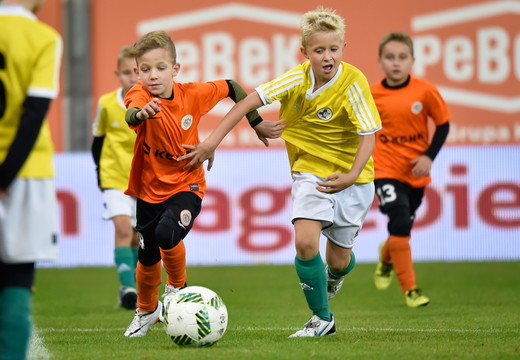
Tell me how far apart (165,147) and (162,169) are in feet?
0.46

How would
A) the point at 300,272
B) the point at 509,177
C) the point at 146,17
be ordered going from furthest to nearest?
the point at 146,17
the point at 509,177
the point at 300,272

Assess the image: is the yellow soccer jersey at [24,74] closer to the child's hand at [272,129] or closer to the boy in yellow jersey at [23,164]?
the boy in yellow jersey at [23,164]

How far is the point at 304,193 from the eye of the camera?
227 inches

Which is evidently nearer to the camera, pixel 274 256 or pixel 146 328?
pixel 146 328

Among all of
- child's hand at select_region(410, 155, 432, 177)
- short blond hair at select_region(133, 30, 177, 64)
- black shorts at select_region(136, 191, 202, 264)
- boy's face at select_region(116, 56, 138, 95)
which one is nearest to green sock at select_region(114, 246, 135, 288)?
boy's face at select_region(116, 56, 138, 95)

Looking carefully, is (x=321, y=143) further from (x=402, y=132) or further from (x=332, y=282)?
(x=402, y=132)

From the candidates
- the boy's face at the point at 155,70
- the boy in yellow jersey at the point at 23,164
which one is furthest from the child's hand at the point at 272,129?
the boy in yellow jersey at the point at 23,164

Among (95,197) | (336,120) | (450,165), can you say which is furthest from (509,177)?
(336,120)

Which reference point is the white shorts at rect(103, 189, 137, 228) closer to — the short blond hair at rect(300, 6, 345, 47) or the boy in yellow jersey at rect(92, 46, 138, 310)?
the boy in yellow jersey at rect(92, 46, 138, 310)

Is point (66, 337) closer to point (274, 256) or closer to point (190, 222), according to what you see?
point (190, 222)

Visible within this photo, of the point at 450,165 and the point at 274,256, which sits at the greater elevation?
the point at 450,165

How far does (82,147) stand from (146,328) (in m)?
11.0

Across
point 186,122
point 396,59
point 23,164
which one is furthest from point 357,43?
point 23,164

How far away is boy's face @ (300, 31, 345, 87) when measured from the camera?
222 inches
